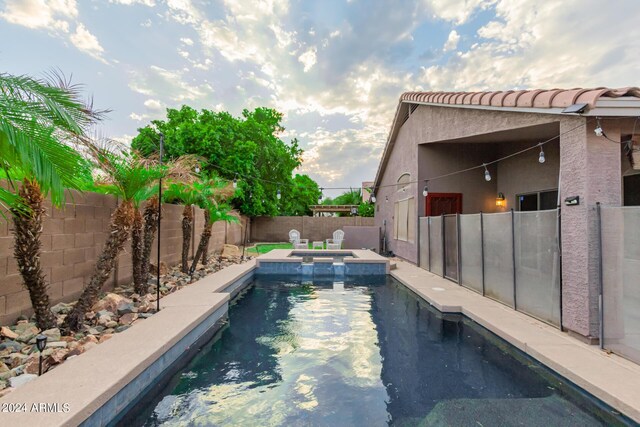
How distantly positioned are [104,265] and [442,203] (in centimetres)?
1001

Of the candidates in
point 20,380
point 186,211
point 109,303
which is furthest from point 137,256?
point 20,380

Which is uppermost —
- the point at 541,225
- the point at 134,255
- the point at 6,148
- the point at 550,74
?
the point at 550,74

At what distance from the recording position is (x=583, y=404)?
3223mm

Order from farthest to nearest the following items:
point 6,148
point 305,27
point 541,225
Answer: point 305,27 → point 541,225 → point 6,148

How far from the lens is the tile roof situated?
4270 millimetres

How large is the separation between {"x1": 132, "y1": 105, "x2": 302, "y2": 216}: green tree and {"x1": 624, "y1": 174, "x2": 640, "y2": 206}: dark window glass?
561 inches

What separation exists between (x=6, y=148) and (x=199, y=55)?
42.3 ft

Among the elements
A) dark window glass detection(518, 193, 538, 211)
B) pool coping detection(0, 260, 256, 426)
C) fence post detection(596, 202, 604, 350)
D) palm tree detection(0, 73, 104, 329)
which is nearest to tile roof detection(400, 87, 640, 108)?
fence post detection(596, 202, 604, 350)

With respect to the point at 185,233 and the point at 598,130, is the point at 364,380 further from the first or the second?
the point at 185,233

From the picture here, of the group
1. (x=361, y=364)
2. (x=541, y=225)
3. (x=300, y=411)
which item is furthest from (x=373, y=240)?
(x=300, y=411)

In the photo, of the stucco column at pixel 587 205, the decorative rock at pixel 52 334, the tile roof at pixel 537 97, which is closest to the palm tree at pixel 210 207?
the decorative rock at pixel 52 334

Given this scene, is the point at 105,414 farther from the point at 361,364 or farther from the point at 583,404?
the point at 583,404

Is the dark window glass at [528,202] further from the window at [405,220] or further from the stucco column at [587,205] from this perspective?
the stucco column at [587,205]

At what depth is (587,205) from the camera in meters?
4.43
